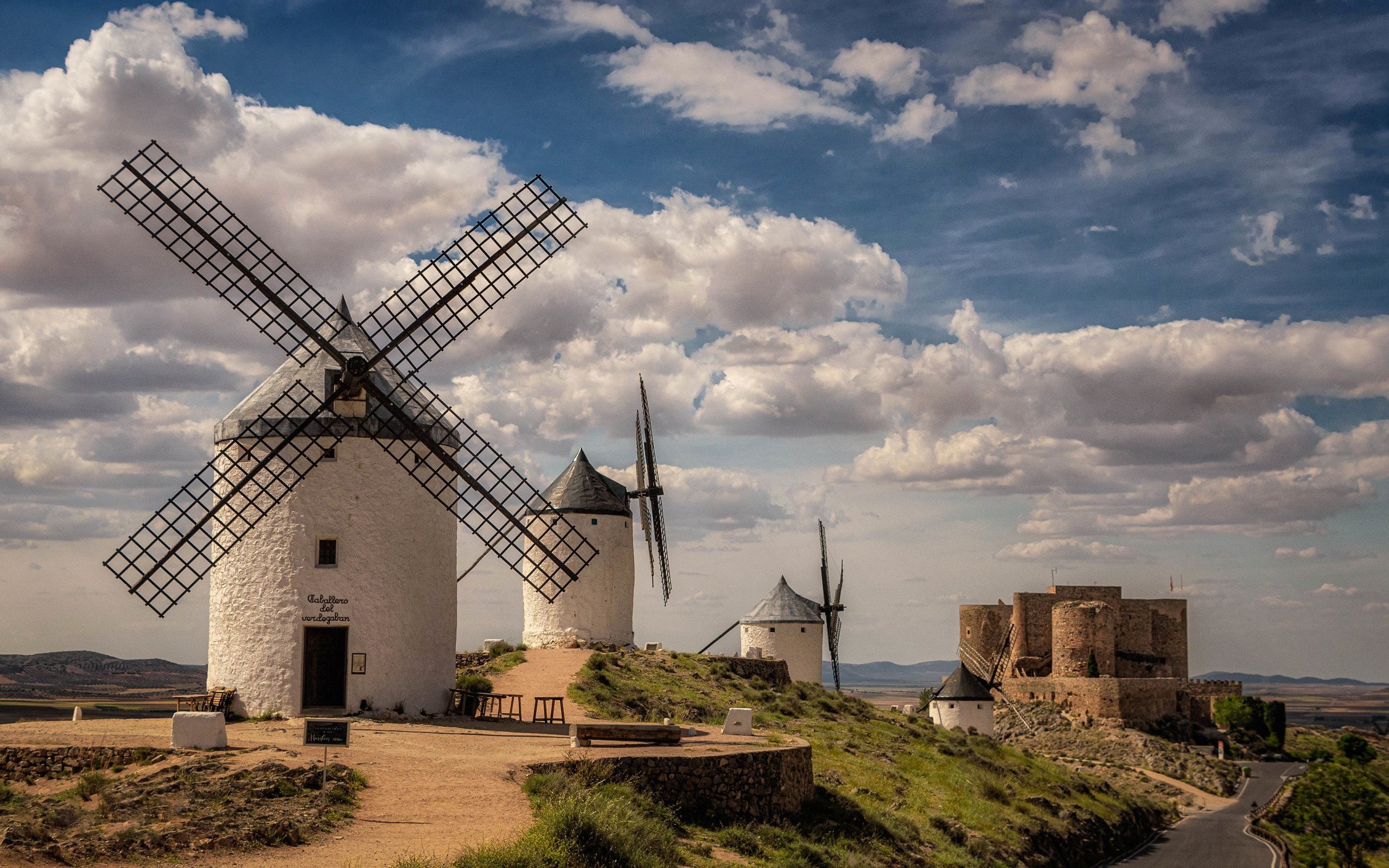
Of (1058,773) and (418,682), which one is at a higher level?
(418,682)

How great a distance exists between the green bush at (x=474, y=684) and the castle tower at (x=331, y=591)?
10.2 feet

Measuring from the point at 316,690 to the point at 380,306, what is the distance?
711 cm

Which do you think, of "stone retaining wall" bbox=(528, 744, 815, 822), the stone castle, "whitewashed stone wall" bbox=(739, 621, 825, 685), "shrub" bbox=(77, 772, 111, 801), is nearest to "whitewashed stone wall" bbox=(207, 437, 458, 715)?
"shrub" bbox=(77, 772, 111, 801)

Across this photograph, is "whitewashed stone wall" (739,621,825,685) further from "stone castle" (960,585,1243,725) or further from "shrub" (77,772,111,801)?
"shrub" (77,772,111,801)

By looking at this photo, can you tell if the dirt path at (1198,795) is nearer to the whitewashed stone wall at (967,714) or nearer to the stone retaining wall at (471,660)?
the whitewashed stone wall at (967,714)

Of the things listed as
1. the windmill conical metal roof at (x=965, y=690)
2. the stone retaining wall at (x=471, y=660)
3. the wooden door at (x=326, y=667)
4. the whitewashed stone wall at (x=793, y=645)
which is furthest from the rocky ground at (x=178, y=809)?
the whitewashed stone wall at (x=793, y=645)

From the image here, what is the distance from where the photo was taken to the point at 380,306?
22.2 metres

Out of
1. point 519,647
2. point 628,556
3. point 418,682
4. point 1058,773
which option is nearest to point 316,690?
point 418,682

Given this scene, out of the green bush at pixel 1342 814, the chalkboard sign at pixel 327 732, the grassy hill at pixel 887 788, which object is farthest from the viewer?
the green bush at pixel 1342 814

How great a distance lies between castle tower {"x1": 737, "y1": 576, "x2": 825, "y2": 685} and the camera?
4250 centimetres

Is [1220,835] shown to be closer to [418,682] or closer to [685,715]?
[685,715]

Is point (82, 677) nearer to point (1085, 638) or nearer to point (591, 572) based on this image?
point (591, 572)

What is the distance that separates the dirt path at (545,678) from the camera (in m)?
24.9

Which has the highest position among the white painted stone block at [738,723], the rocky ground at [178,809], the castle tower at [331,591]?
the castle tower at [331,591]
